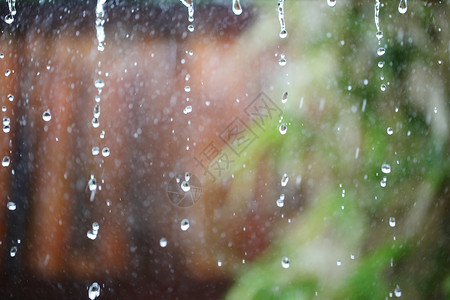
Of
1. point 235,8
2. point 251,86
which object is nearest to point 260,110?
point 251,86

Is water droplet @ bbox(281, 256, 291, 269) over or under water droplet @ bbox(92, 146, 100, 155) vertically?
under

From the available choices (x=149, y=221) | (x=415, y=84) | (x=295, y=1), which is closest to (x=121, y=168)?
(x=149, y=221)

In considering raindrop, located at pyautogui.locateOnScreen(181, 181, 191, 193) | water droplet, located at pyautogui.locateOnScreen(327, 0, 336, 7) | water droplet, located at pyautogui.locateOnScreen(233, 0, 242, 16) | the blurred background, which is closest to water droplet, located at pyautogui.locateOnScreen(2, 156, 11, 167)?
the blurred background

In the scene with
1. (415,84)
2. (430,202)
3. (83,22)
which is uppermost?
(83,22)

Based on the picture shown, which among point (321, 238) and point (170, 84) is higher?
point (170, 84)

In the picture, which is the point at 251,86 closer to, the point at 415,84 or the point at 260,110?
the point at 260,110

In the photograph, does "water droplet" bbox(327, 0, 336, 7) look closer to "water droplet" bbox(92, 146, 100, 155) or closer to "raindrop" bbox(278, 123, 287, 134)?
"raindrop" bbox(278, 123, 287, 134)

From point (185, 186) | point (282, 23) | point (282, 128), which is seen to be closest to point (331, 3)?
point (282, 23)

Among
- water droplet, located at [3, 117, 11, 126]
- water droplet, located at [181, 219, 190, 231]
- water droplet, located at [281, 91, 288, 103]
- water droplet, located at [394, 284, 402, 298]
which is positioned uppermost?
water droplet, located at [3, 117, 11, 126]
